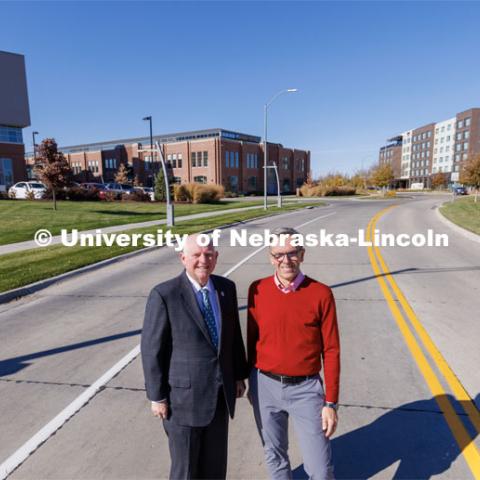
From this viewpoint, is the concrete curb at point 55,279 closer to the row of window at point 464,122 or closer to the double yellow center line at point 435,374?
the double yellow center line at point 435,374

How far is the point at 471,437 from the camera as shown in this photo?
3.42m

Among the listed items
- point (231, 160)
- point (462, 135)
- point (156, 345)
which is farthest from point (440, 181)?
point (156, 345)

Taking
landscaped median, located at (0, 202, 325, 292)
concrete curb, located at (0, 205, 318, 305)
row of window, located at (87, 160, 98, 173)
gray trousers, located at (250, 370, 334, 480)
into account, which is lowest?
concrete curb, located at (0, 205, 318, 305)

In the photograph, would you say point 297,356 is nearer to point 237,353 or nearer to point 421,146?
point 237,353

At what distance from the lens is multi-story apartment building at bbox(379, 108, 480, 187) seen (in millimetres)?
92750

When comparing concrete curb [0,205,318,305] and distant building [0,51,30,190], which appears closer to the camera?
concrete curb [0,205,318,305]

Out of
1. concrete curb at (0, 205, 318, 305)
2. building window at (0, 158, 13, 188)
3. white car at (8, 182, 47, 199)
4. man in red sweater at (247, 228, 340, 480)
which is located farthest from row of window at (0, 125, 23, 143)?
man in red sweater at (247, 228, 340, 480)

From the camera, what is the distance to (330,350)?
2.49 meters

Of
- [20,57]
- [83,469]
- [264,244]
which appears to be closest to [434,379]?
[83,469]

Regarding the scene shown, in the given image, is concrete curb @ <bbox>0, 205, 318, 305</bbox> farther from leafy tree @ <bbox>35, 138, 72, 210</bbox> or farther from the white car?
the white car

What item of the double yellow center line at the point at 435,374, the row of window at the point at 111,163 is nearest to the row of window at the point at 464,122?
the row of window at the point at 111,163

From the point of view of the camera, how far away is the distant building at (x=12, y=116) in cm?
4647

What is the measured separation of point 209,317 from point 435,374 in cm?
348

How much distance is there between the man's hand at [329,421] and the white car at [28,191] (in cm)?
3676
